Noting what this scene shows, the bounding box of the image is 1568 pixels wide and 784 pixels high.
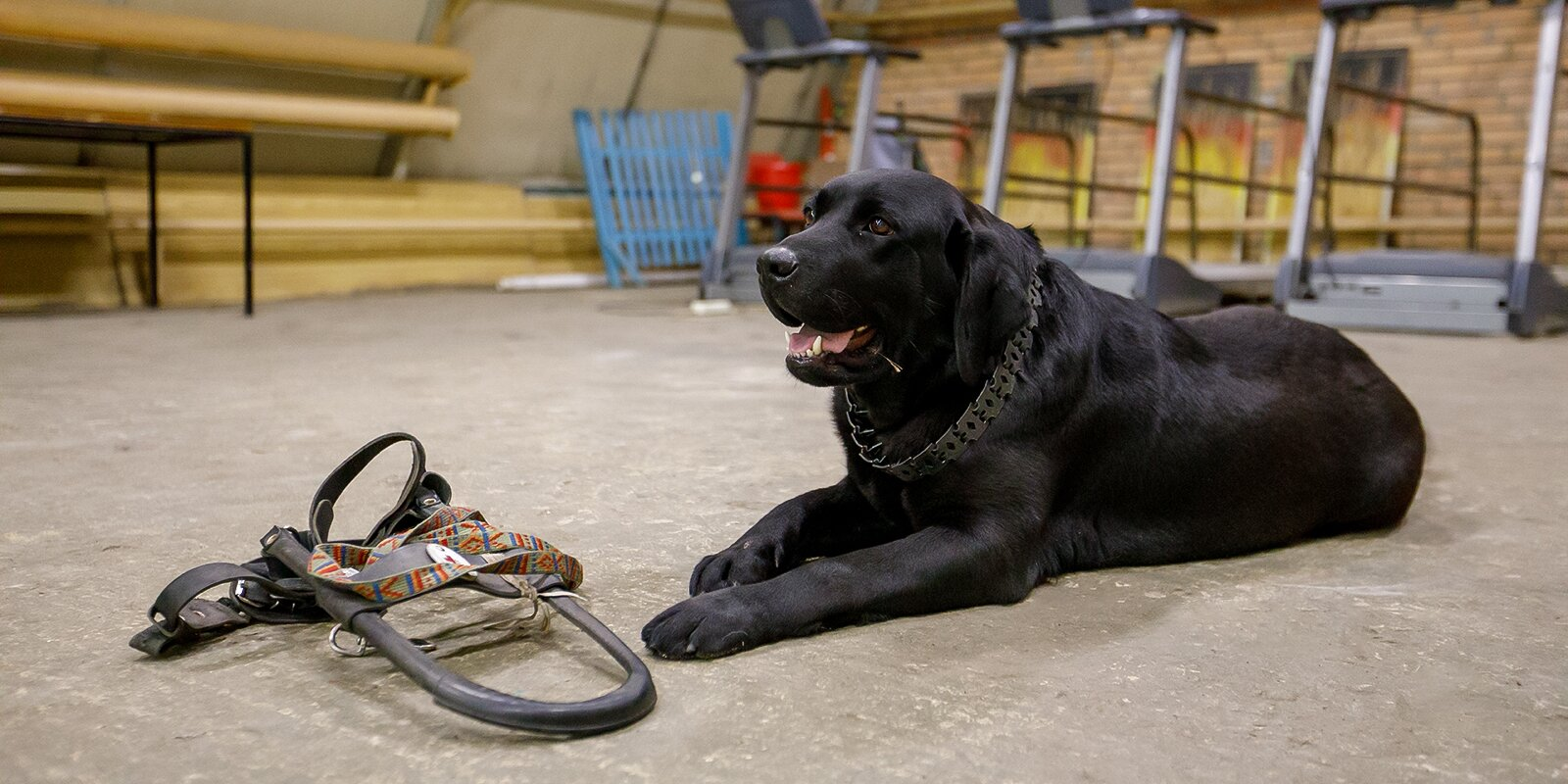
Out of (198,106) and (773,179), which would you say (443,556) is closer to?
(198,106)

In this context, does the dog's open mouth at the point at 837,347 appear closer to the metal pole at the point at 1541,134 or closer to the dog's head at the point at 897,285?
the dog's head at the point at 897,285

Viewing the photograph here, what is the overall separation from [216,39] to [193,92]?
377mm

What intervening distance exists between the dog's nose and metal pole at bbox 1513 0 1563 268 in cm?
499

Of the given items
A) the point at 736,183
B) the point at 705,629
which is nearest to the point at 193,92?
the point at 736,183

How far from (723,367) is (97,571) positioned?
→ 2.64m

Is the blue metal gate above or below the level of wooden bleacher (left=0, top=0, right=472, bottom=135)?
below

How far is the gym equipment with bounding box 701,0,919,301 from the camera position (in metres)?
6.78

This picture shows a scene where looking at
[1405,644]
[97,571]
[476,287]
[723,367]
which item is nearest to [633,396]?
[723,367]

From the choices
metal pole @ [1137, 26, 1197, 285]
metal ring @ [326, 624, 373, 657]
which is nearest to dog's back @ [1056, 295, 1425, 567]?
metal ring @ [326, 624, 373, 657]

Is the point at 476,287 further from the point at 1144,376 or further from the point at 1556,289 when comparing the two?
the point at 1144,376

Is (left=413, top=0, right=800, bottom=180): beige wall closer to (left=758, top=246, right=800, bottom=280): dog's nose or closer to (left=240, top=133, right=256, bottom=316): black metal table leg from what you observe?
(left=240, top=133, right=256, bottom=316): black metal table leg

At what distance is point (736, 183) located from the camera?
7.51m

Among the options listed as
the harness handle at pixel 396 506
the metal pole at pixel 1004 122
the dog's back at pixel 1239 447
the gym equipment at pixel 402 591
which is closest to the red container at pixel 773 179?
the metal pole at pixel 1004 122

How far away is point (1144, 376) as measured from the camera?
1.87 meters
